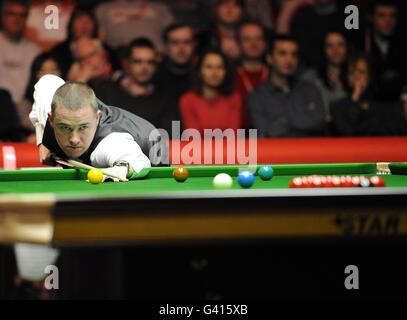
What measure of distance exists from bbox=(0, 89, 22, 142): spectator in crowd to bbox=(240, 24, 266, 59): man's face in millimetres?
2177

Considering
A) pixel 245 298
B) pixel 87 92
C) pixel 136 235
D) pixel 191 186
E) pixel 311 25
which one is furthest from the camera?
pixel 311 25

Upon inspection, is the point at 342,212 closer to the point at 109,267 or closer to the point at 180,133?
the point at 109,267

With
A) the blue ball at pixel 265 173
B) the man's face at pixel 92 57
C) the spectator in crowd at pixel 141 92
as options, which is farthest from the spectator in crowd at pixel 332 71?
the blue ball at pixel 265 173

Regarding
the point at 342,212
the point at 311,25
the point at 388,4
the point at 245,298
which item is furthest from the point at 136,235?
the point at 388,4

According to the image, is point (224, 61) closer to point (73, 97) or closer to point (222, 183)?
point (73, 97)

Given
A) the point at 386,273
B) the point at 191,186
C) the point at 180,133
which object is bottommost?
the point at 386,273

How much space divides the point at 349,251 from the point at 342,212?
0.65 ft

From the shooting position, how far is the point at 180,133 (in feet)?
16.5

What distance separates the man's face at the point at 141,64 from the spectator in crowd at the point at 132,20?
29 cm

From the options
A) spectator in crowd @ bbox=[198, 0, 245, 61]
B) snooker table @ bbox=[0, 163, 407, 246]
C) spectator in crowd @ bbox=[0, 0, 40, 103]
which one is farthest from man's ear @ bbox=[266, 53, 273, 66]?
snooker table @ bbox=[0, 163, 407, 246]

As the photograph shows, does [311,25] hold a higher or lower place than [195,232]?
higher

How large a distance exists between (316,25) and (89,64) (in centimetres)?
224

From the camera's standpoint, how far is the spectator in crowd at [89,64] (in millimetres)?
5039

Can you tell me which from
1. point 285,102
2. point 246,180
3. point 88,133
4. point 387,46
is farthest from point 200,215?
point 387,46
